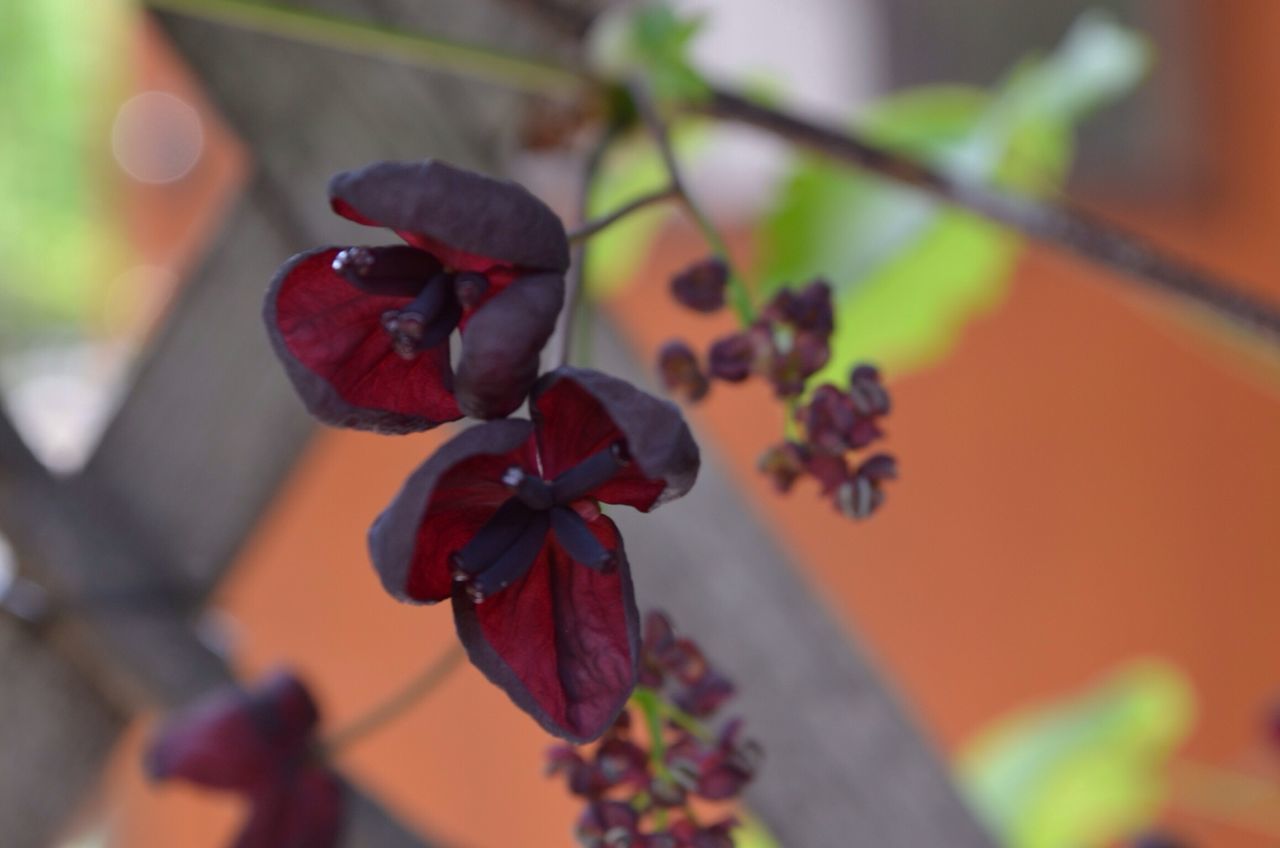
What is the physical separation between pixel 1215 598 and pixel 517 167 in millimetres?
1501

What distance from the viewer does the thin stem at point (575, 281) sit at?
34 cm

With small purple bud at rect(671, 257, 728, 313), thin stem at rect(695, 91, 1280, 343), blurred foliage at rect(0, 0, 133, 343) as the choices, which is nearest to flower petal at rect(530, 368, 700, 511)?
small purple bud at rect(671, 257, 728, 313)

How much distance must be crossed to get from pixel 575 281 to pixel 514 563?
0.10m

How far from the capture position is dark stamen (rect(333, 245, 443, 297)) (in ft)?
0.99

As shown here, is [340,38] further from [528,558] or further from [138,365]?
[528,558]

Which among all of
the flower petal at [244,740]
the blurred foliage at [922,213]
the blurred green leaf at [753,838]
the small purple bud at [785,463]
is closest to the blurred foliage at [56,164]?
the blurred foliage at [922,213]

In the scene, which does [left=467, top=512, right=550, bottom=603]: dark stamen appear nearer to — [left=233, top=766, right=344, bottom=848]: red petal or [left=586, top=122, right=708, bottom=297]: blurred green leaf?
[left=233, top=766, right=344, bottom=848]: red petal

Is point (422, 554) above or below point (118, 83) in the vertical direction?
below

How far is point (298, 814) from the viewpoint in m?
0.45

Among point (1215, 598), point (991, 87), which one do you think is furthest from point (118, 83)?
point (1215, 598)

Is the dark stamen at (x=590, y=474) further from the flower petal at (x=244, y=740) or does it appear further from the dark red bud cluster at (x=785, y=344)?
the flower petal at (x=244, y=740)

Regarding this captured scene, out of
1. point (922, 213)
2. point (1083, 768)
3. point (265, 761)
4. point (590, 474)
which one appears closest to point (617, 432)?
point (590, 474)

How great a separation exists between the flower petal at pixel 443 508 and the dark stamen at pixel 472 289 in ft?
0.10

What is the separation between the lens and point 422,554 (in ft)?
0.97
